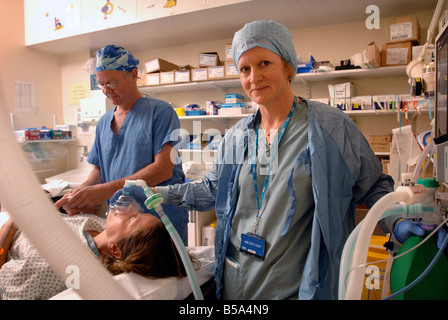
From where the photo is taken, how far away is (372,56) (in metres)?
2.54

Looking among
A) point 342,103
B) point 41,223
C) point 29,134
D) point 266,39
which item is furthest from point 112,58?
point 29,134

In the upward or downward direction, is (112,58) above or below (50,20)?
below

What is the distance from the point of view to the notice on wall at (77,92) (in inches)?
167

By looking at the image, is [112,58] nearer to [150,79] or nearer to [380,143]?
[150,79]

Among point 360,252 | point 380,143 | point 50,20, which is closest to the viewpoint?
point 360,252

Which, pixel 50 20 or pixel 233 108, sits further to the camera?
pixel 50 20

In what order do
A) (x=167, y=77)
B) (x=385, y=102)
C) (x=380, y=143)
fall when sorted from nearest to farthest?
1. (x=385, y=102)
2. (x=380, y=143)
3. (x=167, y=77)

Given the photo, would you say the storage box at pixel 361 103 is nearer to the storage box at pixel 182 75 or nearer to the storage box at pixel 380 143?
the storage box at pixel 380 143

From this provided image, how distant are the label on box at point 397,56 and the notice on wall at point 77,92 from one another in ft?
11.6

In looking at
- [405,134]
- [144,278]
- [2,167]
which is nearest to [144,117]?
[144,278]

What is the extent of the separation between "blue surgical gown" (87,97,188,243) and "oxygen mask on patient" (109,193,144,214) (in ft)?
0.99

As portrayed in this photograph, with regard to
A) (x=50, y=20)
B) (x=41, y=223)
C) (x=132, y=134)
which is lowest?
(x=41, y=223)

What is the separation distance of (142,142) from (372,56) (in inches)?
76.5
